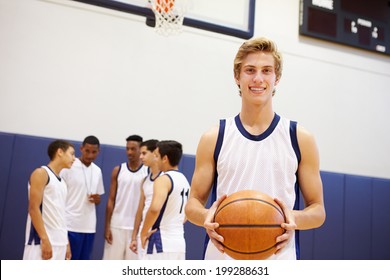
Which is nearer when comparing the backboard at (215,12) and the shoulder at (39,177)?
the shoulder at (39,177)

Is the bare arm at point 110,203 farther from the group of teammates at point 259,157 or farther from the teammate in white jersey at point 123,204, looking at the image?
the group of teammates at point 259,157

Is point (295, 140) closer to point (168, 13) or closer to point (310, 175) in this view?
point (310, 175)

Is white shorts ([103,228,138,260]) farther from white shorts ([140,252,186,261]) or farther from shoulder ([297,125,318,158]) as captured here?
shoulder ([297,125,318,158])

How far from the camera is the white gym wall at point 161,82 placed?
5.73 meters

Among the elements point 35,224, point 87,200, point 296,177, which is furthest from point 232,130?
point 87,200

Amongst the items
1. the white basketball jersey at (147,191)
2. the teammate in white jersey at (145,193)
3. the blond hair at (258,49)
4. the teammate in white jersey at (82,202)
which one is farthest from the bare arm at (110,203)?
the blond hair at (258,49)

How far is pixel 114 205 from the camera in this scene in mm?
5117

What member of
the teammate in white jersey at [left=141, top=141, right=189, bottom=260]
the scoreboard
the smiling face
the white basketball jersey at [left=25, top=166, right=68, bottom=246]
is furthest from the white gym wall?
the smiling face

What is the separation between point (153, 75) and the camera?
21.0ft

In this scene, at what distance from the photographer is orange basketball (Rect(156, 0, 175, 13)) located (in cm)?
475

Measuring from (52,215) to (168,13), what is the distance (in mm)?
2687

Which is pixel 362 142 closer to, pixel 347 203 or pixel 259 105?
pixel 347 203

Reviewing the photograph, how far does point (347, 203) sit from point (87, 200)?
14.9ft

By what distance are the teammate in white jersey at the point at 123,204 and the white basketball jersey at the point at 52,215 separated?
0.91m
